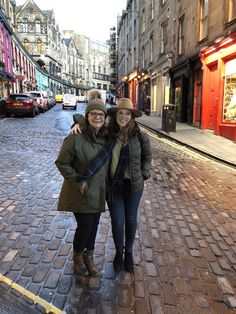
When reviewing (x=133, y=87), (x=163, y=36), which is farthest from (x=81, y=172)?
(x=133, y=87)

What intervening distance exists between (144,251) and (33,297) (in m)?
1.44

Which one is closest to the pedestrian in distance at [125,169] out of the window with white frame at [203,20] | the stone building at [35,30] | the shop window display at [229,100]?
the shop window display at [229,100]

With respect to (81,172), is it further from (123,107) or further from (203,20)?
(203,20)

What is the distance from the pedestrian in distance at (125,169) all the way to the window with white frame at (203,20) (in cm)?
1506

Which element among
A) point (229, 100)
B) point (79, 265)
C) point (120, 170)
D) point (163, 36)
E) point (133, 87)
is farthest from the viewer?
point (133, 87)

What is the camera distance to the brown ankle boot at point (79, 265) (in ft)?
11.3

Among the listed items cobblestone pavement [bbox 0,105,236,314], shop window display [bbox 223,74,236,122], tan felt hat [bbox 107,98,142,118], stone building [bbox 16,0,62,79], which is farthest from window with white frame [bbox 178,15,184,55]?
stone building [bbox 16,0,62,79]

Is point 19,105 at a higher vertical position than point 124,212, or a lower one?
higher

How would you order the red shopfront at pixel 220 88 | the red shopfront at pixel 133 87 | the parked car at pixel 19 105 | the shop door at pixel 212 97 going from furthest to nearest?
the red shopfront at pixel 133 87 → the parked car at pixel 19 105 → the shop door at pixel 212 97 → the red shopfront at pixel 220 88

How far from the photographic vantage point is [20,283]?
3.25 meters

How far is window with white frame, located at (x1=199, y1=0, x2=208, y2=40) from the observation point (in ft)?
55.1

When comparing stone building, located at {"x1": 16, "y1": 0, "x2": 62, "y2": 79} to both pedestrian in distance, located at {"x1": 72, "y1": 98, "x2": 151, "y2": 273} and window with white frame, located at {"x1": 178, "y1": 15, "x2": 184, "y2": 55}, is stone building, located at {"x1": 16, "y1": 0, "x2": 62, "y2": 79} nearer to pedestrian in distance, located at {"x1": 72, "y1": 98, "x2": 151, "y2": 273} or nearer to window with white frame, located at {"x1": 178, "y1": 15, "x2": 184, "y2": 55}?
window with white frame, located at {"x1": 178, "y1": 15, "x2": 184, "y2": 55}

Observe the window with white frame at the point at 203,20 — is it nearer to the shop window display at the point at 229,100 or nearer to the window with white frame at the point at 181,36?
the window with white frame at the point at 181,36

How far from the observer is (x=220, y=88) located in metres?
14.8
